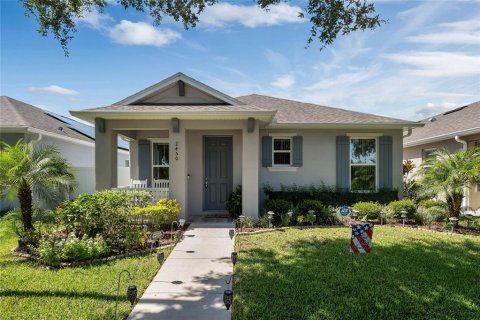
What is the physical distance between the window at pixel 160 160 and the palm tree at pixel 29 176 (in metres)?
4.78

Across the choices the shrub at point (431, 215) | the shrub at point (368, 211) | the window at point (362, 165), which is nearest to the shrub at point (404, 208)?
the shrub at point (431, 215)

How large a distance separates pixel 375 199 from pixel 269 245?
20.0 ft

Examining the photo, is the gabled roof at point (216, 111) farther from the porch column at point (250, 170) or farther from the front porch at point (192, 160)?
the porch column at point (250, 170)

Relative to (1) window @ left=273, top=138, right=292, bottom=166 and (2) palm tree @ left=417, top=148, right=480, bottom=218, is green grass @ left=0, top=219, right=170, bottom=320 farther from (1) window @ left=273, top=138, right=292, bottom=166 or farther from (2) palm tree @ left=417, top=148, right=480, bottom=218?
(2) palm tree @ left=417, top=148, right=480, bottom=218

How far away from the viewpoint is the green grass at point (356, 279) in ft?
13.0

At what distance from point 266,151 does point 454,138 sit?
888 centimetres

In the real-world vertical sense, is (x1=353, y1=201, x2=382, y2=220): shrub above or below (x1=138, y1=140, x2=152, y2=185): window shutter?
below

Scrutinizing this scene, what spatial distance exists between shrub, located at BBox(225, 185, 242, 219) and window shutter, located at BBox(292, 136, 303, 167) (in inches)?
107

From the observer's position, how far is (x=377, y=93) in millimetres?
12000

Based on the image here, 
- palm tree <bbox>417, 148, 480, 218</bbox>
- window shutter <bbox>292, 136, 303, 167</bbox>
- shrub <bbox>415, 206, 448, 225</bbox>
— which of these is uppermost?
window shutter <bbox>292, 136, 303, 167</bbox>

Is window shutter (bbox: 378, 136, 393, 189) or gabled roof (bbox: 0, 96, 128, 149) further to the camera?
window shutter (bbox: 378, 136, 393, 189)

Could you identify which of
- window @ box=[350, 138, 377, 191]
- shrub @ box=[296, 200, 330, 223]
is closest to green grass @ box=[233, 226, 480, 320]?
shrub @ box=[296, 200, 330, 223]

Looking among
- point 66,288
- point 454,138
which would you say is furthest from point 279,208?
point 454,138

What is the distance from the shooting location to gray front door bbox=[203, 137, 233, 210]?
10.9m
